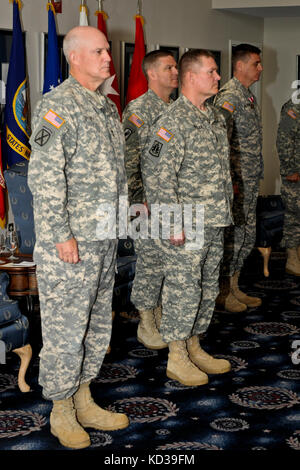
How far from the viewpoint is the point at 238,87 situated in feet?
15.3

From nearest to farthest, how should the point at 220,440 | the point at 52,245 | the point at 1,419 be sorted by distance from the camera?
1. the point at 52,245
2. the point at 220,440
3. the point at 1,419

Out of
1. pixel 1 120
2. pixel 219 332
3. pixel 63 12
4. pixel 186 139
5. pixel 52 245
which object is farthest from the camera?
pixel 63 12

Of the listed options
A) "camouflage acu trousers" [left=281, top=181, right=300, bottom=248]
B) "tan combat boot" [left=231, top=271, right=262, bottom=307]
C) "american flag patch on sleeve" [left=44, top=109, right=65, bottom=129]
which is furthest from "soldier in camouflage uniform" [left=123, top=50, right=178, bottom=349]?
"camouflage acu trousers" [left=281, top=181, right=300, bottom=248]

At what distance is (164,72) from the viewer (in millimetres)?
4320

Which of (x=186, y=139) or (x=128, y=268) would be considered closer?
(x=186, y=139)

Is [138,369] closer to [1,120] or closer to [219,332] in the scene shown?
[219,332]

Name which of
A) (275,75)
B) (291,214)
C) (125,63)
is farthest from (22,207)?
(275,75)

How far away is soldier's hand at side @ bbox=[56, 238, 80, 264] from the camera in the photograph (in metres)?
2.65

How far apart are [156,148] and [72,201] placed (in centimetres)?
77

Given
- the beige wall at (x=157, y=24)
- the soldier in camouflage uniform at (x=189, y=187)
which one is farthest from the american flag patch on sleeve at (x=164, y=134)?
the beige wall at (x=157, y=24)

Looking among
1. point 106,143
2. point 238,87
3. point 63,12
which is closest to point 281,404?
point 106,143

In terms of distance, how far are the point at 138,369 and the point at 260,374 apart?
662 millimetres

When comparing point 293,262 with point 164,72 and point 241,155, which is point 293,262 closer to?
point 241,155

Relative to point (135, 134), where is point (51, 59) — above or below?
above
